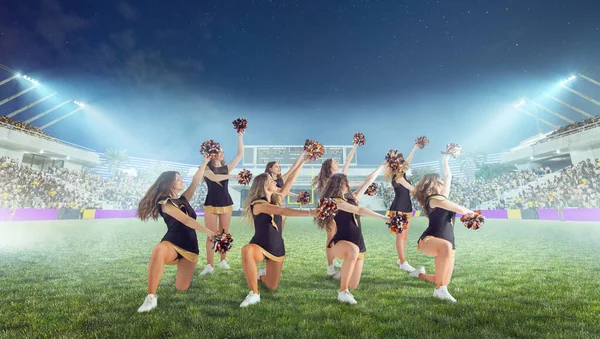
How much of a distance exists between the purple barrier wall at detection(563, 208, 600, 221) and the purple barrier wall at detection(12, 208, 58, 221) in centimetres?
3942

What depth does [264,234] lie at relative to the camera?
4.17 meters

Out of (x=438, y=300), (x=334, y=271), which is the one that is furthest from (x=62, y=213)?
(x=438, y=300)

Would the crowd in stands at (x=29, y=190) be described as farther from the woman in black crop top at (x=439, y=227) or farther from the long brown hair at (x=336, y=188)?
the woman in black crop top at (x=439, y=227)

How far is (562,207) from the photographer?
81.4ft

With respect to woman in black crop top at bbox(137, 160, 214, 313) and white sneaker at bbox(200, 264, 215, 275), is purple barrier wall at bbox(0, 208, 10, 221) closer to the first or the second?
white sneaker at bbox(200, 264, 215, 275)

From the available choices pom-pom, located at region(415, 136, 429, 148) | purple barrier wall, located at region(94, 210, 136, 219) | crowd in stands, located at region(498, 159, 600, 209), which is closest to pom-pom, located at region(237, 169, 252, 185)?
pom-pom, located at region(415, 136, 429, 148)

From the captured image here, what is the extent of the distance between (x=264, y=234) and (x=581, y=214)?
27.3m

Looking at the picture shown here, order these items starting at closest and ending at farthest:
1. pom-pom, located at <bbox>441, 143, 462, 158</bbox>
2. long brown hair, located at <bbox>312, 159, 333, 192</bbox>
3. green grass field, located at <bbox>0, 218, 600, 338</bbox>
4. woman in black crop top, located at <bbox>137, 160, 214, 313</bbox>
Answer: green grass field, located at <bbox>0, 218, 600, 338</bbox>
woman in black crop top, located at <bbox>137, 160, 214, 313</bbox>
pom-pom, located at <bbox>441, 143, 462, 158</bbox>
long brown hair, located at <bbox>312, 159, 333, 192</bbox>

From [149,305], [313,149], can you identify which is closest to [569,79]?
[313,149]

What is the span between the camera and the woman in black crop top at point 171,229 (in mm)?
3662

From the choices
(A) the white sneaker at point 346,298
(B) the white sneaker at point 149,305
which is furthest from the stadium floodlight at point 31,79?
(A) the white sneaker at point 346,298

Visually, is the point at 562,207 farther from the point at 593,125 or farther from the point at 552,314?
the point at 552,314

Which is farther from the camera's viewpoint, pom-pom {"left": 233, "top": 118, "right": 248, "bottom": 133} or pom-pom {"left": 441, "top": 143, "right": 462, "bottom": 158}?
pom-pom {"left": 233, "top": 118, "right": 248, "bottom": 133}

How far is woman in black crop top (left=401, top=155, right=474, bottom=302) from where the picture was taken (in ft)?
13.5
